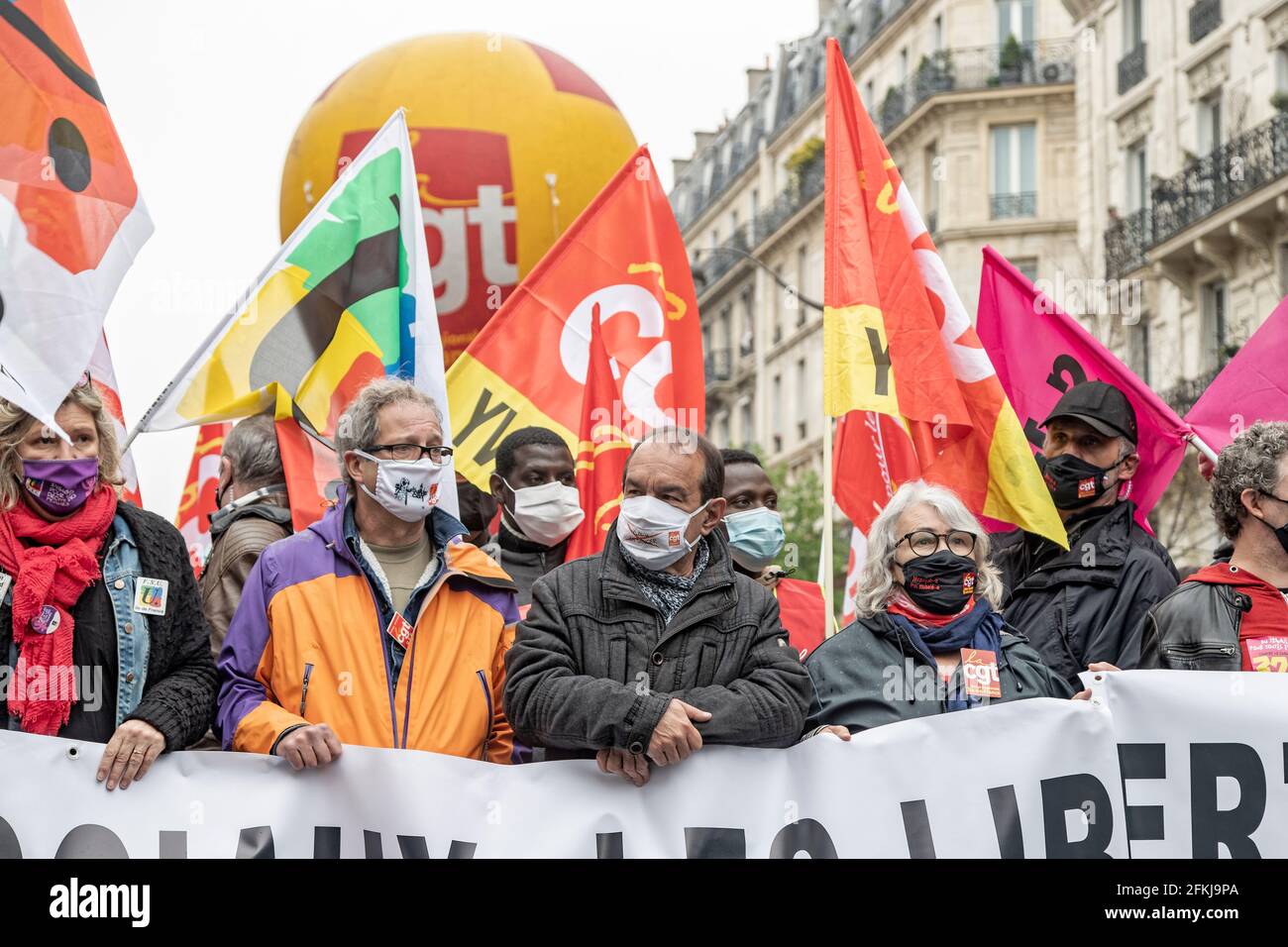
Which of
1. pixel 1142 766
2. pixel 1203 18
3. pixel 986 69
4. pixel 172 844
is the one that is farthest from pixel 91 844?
pixel 986 69

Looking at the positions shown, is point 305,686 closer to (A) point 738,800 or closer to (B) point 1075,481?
(A) point 738,800

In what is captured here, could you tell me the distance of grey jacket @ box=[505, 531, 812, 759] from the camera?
4766 millimetres

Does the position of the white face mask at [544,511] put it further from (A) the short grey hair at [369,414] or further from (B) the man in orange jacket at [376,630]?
(B) the man in orange jacket at [376,630]

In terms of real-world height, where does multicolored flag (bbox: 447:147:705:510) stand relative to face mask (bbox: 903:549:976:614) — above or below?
above

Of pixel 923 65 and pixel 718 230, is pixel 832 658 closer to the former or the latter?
pixel 923 65

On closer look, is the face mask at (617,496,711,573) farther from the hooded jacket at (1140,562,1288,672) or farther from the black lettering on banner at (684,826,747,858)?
the hooded jacket at (1140,562,1288,672)

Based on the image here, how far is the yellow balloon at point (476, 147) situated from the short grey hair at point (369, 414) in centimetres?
760

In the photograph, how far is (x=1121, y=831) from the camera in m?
4.97

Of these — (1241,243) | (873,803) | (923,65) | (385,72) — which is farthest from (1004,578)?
(923,65)

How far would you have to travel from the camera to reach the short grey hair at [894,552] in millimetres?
5445

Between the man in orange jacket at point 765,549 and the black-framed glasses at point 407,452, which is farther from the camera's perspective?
the man in orange jacket at point 765,549

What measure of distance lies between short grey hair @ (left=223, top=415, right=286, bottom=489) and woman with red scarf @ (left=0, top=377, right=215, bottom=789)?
2219 millimetres

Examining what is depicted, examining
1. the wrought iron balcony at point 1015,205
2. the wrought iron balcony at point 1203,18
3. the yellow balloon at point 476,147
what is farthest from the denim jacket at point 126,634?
the wrought iron balcony at point 1015,205

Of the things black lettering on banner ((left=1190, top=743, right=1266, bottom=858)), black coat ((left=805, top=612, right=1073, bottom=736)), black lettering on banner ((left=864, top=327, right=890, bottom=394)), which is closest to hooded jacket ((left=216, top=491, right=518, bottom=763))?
black coat ((left=805, top=612, right=1073, bottom=736))
